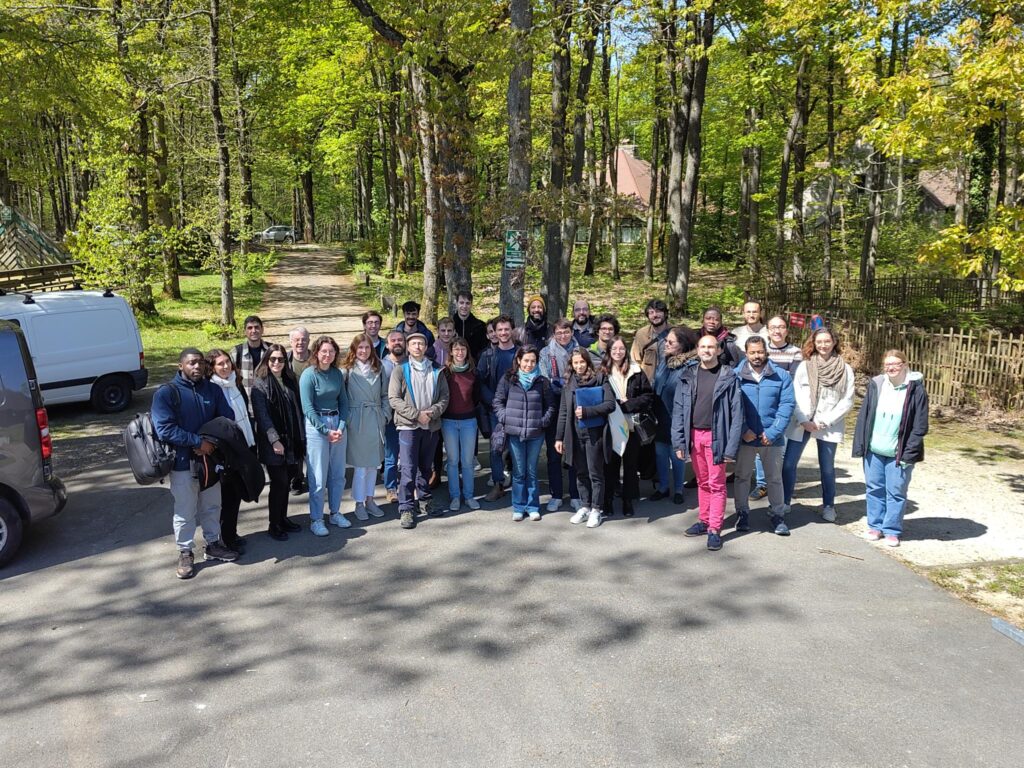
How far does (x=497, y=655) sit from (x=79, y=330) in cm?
Answer: 985

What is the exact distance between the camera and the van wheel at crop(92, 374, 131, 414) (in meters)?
12.0

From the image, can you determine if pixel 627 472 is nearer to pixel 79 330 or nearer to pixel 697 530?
pixel 697 530

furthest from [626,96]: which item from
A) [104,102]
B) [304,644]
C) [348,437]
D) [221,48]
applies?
[304,644]

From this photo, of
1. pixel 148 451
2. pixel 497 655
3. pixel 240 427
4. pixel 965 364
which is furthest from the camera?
pixel 965 364

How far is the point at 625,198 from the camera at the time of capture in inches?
460

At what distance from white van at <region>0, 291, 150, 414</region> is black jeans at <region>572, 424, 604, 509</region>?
8464 mm

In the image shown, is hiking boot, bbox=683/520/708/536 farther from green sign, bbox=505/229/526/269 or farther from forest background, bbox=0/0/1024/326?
green sign, bbox=505/229/526/269

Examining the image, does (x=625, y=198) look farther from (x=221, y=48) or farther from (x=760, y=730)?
(x=221, y=48)

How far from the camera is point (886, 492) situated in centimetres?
695

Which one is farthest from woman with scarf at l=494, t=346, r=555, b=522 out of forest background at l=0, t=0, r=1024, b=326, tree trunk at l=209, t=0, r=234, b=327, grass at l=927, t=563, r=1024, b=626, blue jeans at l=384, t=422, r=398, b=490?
tree trunk at l=209, t=0, r=234, b=327

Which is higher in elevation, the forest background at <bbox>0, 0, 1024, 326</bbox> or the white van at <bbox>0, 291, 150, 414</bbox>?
the forest background at <bbox>0, 0, 1024, 326</bbox>

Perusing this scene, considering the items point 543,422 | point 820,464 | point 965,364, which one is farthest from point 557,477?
point 965,364

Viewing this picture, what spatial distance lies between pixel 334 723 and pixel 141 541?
371 centimetres

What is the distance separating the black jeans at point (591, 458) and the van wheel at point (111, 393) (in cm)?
848
